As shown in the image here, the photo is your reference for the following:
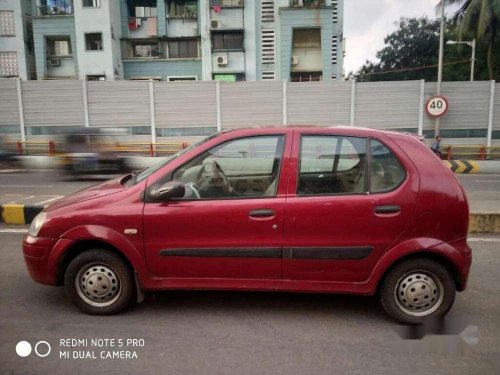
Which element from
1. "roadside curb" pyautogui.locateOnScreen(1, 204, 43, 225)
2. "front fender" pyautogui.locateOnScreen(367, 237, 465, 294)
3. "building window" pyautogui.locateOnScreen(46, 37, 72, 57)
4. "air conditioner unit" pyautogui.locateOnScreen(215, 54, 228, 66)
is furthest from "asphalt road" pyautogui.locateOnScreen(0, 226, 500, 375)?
"building window" pyautogui.locateOnScreen(46, 37, 72, 57)

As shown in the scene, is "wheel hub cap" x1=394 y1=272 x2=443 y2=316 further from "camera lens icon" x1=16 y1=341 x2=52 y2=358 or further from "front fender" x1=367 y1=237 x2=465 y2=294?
"camera lens icon" x1=16 y1=341 x2=52 y2=358

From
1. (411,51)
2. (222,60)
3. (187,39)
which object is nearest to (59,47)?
(187,39)

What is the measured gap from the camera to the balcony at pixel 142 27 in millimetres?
25953

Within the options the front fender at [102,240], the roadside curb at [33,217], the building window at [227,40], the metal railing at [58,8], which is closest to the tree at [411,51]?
the building window at [227,40]

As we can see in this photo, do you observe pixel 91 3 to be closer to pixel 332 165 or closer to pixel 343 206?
pixel 332 165

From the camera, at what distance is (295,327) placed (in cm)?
329

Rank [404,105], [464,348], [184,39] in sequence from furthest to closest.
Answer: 1. [184,39]
2. [404,105]
3. [464,348]

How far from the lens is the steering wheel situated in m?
3.40

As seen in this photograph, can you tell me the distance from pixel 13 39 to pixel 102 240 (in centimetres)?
2829

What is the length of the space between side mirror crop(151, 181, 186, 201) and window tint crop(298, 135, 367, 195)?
0.94 meters

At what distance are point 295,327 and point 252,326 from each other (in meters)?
0.34

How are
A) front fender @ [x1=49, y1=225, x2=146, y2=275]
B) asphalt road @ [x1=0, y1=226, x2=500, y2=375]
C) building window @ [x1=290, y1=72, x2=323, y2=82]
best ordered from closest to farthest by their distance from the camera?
1. asphalt road @ [x1=0, y1=226, x2=500, y2=375]
2. front fender @ [x1=49, y1=225, x2=146, y2=275]
3. building window @ [x1=290, y1=72, x2=323, y2=82]

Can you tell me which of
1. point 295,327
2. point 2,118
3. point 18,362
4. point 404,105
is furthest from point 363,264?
point 2,118

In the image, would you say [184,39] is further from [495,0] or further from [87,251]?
[87,251]
